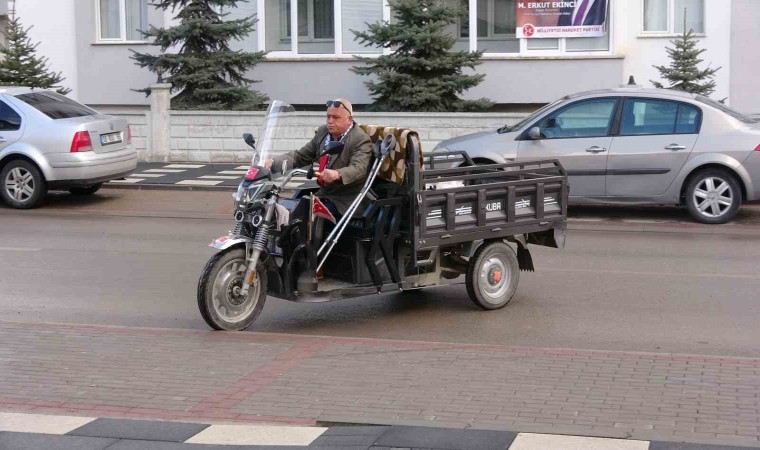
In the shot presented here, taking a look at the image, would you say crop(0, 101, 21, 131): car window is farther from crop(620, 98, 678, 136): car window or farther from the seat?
the seat

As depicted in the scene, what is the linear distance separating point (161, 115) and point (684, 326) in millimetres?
14951

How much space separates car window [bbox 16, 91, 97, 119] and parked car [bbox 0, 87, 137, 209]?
0.02 meters

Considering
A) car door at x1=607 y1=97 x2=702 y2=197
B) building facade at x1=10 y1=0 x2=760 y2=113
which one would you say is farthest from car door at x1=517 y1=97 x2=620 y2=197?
building facade at x1=10 y1=0 x2=760 y2=113

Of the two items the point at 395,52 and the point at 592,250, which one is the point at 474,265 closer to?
the point at 592,250

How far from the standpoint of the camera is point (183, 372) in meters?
7.39

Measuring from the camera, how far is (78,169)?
52.7 ft

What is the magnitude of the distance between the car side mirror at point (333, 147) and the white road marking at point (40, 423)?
9.58ft

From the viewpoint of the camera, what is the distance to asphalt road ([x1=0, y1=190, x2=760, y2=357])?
8.73 m

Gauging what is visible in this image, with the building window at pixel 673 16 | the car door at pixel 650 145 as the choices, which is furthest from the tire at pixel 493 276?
the building window at pixel 673 16

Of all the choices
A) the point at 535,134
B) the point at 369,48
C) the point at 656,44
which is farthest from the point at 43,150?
the point at 656,44

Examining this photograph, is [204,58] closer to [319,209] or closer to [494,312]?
[494,312]

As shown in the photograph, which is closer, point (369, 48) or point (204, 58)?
point (204, 58)

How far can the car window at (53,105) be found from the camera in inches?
648

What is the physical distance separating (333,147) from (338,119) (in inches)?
21.4
